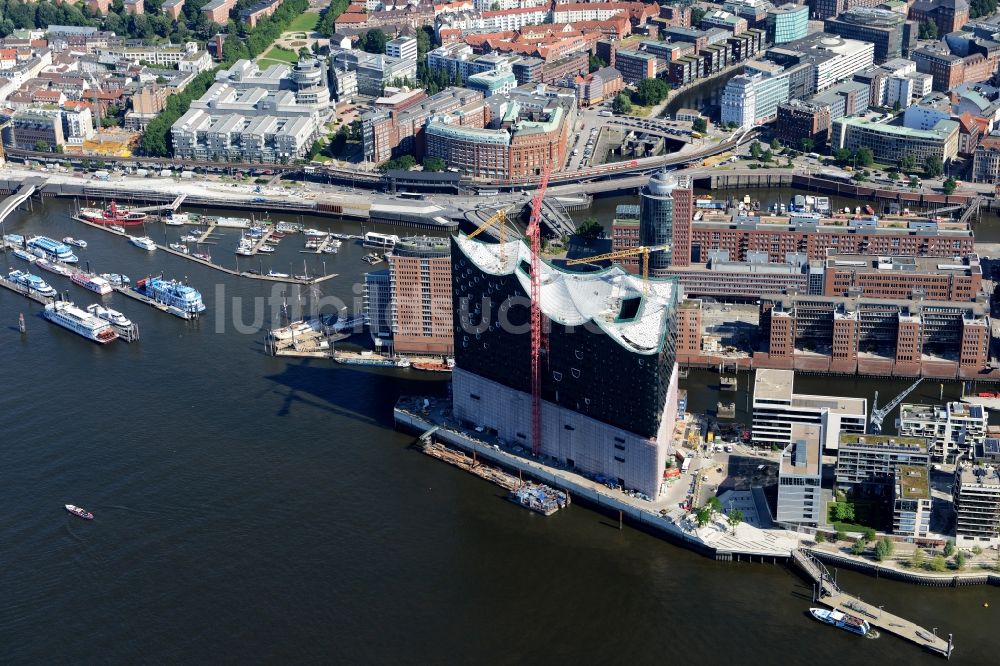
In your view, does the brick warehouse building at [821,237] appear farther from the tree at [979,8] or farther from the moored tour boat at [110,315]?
the tree at [979,8]

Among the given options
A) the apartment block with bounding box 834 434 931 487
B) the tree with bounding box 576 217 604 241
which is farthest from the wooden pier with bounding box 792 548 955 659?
the tree with bounding box 576 217 604 241

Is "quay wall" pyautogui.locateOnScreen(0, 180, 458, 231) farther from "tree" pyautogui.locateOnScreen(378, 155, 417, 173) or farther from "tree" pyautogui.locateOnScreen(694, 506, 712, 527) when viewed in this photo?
"tree" pyautogui.locateOnScreen(694, 506, 712, 527)

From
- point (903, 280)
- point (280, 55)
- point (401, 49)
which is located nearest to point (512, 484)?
point (903, 280)

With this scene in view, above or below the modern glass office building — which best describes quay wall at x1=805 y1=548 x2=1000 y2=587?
below

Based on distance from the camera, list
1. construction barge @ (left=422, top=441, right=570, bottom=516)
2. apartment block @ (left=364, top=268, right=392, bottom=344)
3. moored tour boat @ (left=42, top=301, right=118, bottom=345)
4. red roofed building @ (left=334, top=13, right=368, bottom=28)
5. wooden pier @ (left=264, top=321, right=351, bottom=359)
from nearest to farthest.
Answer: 1. construction barge @ (left=422, top=441, right=570, bottom=516)
2. apartment block @ (left=364, top=268, right=392, bottom=344)
3. wooden pier @ (left=264, top=321, right=351, bottom=359)
4. moored tour boat @ (left=42, top=301, right=118, bottom=345)
5. red roofed building @ (left=334, top=13, right=368, bottom=28)

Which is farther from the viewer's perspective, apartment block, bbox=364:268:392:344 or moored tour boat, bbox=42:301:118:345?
moored tour boat, bbox=42:301:118:345

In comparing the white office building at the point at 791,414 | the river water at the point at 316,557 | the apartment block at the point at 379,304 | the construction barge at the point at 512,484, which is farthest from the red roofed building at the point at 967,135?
the construction barge at the point at 512,484

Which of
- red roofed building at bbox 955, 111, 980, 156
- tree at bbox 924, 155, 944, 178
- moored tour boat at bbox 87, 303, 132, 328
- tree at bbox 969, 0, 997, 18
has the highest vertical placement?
tree at bbox 969, 0, 997, 18
